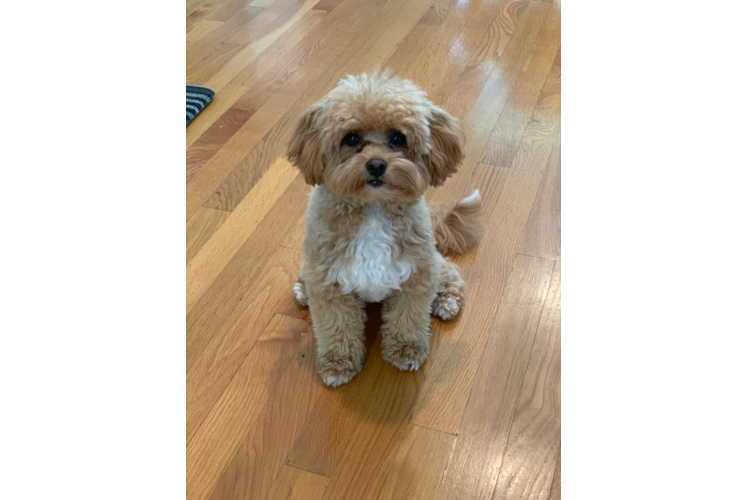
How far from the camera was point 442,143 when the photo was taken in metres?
1.37

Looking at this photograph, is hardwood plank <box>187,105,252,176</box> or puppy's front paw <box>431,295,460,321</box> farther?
hardwood plank <box>187,105,252,176</box>

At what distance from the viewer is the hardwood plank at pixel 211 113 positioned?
2.37m

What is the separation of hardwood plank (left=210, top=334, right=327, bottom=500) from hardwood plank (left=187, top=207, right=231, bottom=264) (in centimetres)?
55

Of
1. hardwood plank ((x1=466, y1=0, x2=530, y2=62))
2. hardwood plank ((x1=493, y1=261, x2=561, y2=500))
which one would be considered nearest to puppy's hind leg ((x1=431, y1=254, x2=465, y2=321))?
hardwood plank ((x1=493, y1=261, x2=561, y2=500))

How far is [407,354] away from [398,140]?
0.58m

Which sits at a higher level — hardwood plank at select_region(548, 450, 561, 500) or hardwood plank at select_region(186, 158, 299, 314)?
hardwood plank at select_region(548, 450, 561, 500)

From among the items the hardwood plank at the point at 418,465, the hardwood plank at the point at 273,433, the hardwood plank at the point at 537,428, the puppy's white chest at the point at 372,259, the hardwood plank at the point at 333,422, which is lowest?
the hardwood plank at the point at 273,433

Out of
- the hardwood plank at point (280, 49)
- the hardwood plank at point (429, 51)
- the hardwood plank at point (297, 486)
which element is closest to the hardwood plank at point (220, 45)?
the hardwood plank at point (280, 49)

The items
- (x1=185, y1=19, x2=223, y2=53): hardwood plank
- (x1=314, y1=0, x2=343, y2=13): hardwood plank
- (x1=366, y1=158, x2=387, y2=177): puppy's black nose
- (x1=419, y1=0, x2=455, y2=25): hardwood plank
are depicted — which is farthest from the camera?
(x1=314, y1=0, x2=343, y2=13): hardwood plank

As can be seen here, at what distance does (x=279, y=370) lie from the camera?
5.32 feet

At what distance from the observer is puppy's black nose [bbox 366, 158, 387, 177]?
4.09ft

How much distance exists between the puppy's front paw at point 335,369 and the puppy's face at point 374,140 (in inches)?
18.6

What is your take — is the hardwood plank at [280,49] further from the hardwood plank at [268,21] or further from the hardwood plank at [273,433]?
the hardwood plank at [273,433]

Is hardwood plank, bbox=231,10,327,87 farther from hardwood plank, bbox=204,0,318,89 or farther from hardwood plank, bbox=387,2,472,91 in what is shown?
hardwood plank, bbox=387,2,472,91
